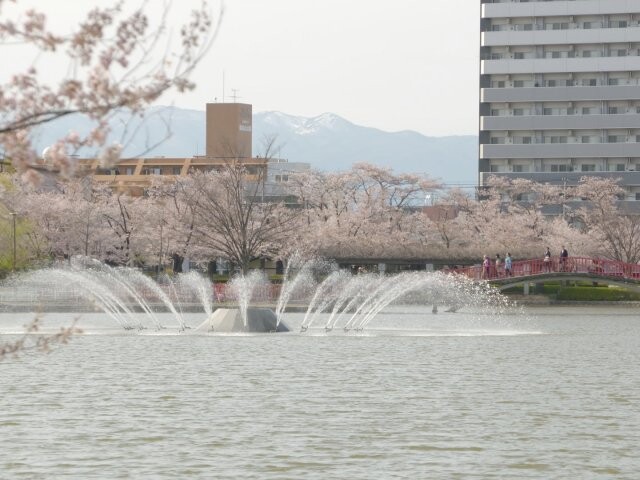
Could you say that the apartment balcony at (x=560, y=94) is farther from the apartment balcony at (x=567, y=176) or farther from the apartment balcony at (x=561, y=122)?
the apartment balcony at (x=567, y=176)

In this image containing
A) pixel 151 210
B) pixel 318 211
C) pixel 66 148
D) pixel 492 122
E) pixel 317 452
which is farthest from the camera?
pixel 492 122

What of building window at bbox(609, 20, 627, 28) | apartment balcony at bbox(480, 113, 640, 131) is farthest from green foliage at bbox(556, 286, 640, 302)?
building window at bbox(609, 20, 627, 28)

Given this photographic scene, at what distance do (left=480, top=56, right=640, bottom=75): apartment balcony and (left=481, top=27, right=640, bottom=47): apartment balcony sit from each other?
142 centimetres

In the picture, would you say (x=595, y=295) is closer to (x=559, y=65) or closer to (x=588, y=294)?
(x=588, y=294)

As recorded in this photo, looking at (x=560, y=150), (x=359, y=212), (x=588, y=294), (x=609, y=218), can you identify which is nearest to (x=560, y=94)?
(x=560, y=150)

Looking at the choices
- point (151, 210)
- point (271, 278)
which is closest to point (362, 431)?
point (271, 278)

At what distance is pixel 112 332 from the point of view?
45.7 m

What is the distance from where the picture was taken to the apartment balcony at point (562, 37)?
116938mm

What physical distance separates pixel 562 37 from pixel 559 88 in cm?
433

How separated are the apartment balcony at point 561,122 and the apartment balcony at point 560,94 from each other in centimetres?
149

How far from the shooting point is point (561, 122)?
4628 inches

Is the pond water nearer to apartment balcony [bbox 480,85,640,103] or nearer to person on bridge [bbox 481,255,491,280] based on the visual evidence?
person on bridge [bbox 481,255,491,280]

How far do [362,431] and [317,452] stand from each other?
2.08 meters

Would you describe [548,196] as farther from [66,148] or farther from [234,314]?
[66,148]
